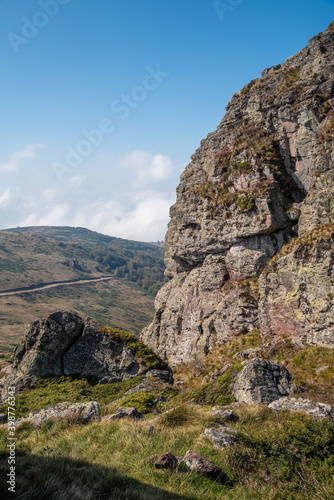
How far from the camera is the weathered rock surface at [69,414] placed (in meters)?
9.20

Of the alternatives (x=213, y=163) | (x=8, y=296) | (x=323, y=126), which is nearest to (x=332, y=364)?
(x=323, y=126)

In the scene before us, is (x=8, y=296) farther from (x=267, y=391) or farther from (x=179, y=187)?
(x=267, y=391)

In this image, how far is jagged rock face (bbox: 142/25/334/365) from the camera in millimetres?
28547

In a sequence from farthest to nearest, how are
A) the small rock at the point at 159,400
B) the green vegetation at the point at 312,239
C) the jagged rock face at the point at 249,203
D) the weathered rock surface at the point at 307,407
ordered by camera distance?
the jagged rock face at the point at 249,203, the green vegetation at the point at 312,239, the small rock at the point at 159,400, the weathered rock surface at the point at 307,407

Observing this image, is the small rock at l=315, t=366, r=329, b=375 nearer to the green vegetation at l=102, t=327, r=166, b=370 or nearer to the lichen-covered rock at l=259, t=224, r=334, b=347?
the lichen-covered rock at l=259, t=224, r=334, b=347

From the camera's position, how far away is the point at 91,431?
810 cm

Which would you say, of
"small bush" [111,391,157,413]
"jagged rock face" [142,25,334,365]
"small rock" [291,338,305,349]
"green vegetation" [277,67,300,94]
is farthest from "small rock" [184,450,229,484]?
"green vegetation" [277,67,300,94]

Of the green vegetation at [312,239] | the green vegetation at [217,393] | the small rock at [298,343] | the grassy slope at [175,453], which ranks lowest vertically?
the green vegetation at [217,393]

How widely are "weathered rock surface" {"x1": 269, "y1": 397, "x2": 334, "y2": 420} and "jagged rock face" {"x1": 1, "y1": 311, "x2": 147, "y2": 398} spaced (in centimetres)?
1074

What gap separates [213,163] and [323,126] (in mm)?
13075

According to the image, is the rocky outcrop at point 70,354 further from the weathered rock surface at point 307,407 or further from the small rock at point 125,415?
the weathered rock surface at point 307,407

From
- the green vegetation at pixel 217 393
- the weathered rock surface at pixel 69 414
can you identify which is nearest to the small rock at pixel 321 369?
the green vegetation at pixel 217 393

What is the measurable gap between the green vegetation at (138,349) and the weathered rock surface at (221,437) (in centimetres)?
1165

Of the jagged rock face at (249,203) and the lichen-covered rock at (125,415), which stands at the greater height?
the jagged rock face at (249,203)
